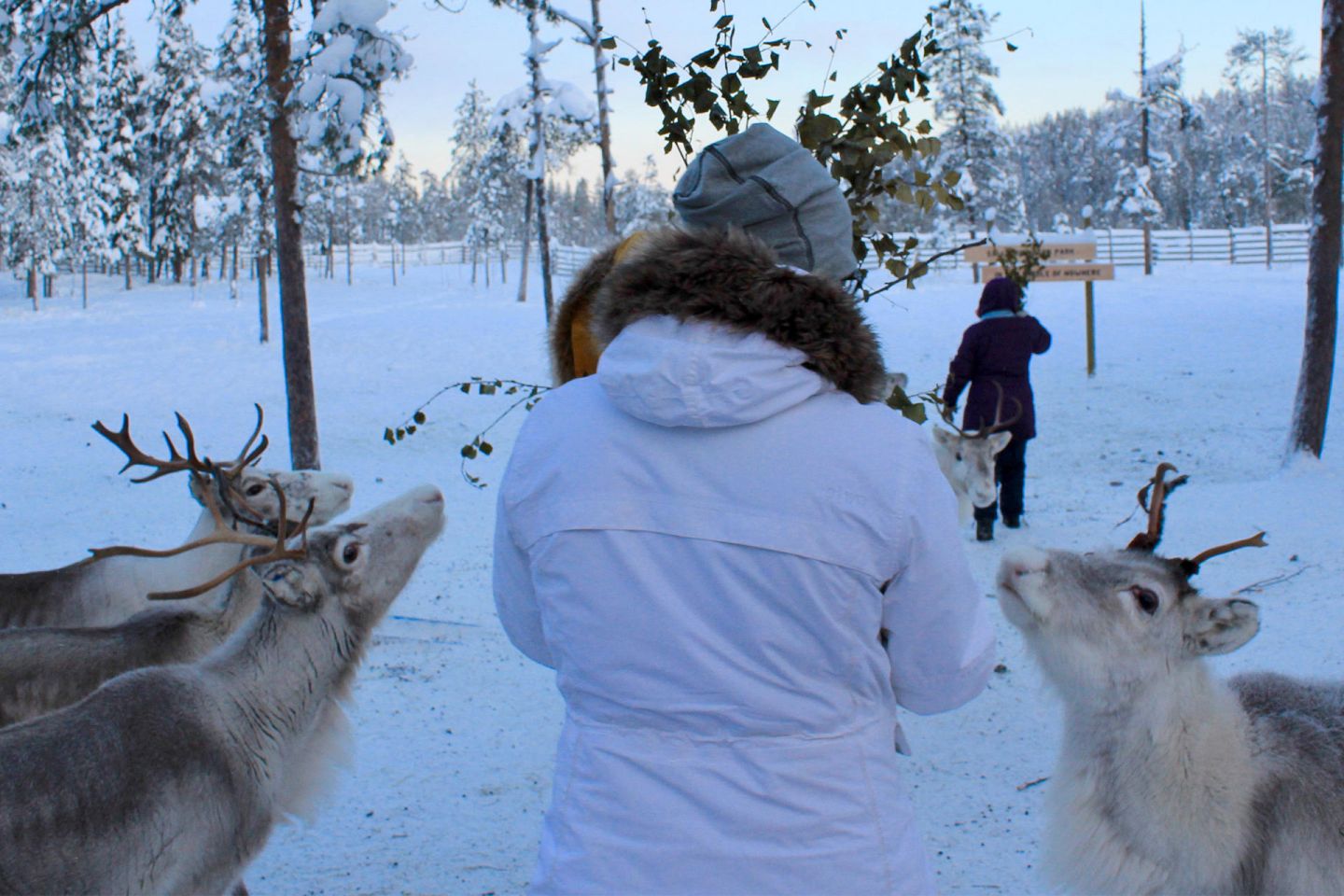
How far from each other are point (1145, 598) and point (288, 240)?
911cm

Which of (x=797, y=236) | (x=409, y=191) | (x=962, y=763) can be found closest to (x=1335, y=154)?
(x=962, y=763)

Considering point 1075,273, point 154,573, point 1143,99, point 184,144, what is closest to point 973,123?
point 1143,99

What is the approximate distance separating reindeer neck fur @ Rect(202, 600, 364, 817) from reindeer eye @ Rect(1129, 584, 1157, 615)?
8.05 ft

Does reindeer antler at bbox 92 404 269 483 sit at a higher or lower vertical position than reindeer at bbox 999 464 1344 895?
higher

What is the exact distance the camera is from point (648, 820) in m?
1.62

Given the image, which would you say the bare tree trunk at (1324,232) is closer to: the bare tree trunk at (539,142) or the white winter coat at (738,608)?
the white winter coat at (738,608)

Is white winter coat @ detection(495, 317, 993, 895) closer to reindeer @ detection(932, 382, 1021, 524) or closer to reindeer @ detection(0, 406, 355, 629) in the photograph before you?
reindeer @ detection(0, 406, 355, 629)

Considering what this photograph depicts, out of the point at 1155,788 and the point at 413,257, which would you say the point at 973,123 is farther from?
the point at 413,257

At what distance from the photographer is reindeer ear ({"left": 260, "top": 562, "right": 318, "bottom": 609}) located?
3.31 m

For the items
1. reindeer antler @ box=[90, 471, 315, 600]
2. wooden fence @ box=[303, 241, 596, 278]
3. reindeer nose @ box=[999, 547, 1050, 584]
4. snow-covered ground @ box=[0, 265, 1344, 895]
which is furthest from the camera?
wooden fence @ box=[303, 241, 596, 278]

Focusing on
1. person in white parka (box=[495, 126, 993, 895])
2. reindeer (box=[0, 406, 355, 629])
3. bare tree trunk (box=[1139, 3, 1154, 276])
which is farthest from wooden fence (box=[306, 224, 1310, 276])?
person in white parka (box=[495, 126, 993, 895])

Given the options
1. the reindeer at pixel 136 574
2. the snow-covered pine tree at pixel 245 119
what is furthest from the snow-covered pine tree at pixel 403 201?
the reindeer at pixel 136 574

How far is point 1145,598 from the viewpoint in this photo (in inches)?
119

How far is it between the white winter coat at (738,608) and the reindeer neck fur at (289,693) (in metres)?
1.98
